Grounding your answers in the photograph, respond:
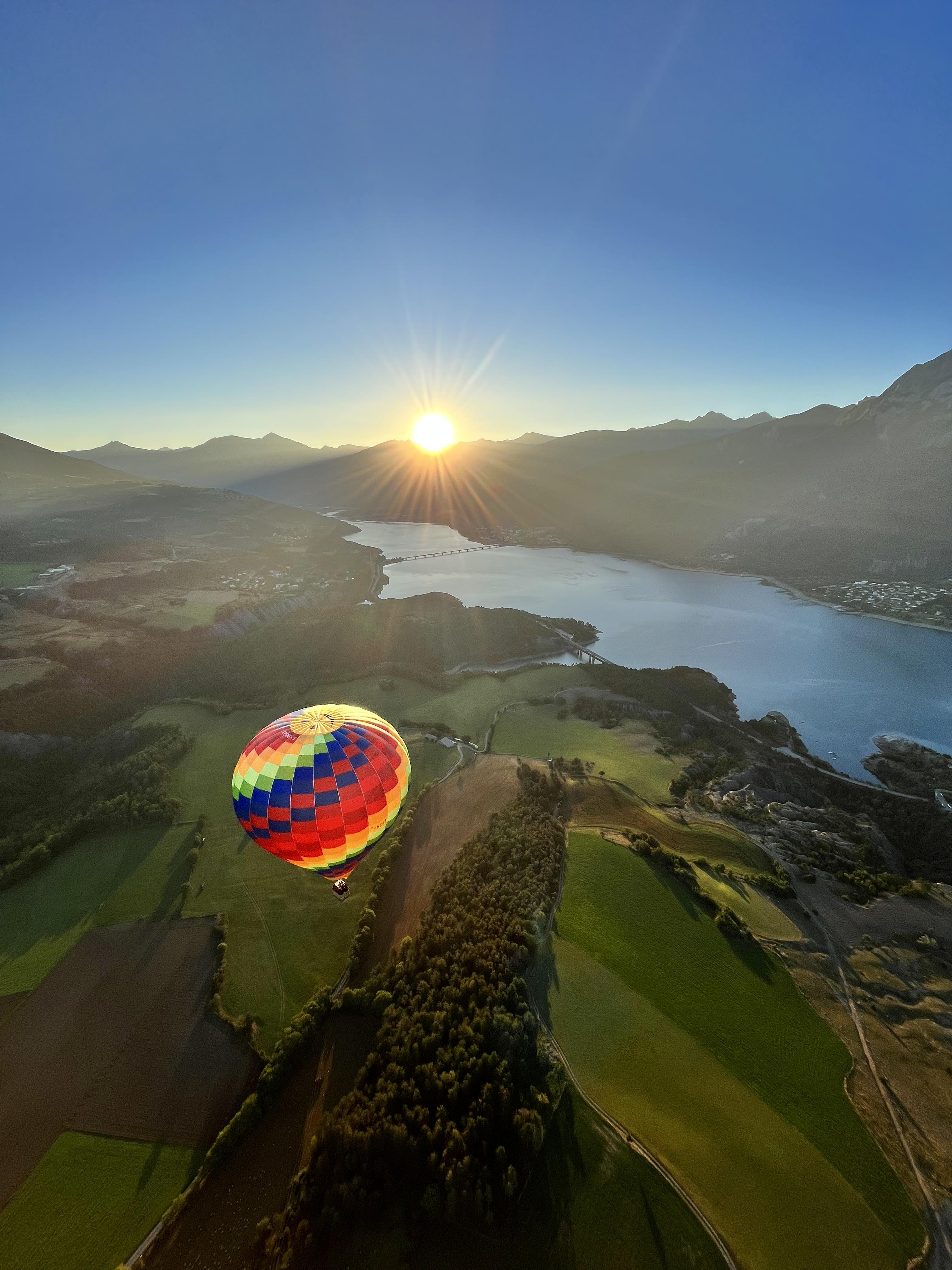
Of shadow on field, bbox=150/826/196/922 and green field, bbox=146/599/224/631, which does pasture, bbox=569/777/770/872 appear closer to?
shadow on field, bbox=150/826/196/922

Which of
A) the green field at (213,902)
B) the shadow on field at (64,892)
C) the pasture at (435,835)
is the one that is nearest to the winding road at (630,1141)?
the pasture at (435,835)

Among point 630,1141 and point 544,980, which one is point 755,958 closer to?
point 544,980

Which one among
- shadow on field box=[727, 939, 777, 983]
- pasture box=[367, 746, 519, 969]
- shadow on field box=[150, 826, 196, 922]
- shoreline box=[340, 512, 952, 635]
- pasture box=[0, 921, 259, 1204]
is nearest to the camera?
pasture box=[0, 921, 259, 1204]

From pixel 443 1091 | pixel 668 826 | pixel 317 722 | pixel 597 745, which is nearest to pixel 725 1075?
pixel 443 1091

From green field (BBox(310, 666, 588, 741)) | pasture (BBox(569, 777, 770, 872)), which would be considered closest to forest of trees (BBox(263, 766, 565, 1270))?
pasture (BBox(569, 777, 770, 872))

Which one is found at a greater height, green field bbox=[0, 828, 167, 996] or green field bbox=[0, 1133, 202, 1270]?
green field bbox=[0, 828, 167, 996]
